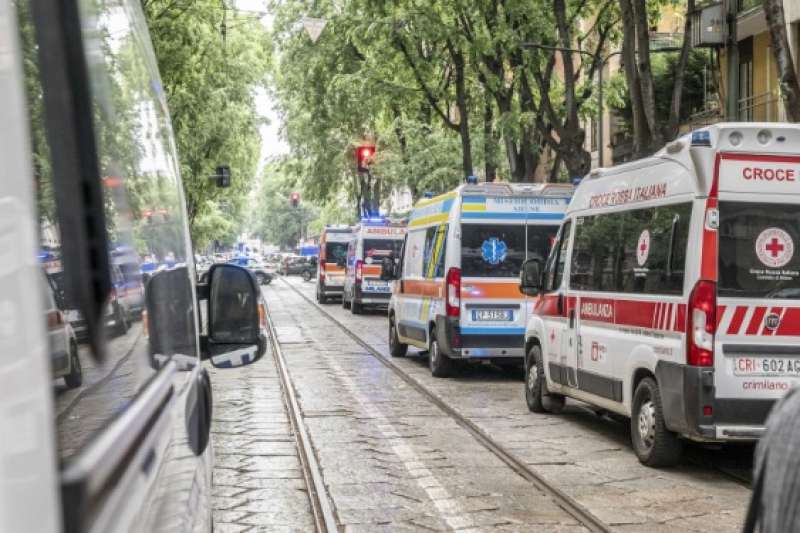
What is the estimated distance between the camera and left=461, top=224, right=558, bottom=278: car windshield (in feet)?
46.8

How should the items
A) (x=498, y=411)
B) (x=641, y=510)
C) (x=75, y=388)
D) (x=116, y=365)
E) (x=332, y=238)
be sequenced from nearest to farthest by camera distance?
(x=75, y=388)
(x=116, y=365)
(x=641, y=510)
(x=498, y=411)
(x=332, y=238)

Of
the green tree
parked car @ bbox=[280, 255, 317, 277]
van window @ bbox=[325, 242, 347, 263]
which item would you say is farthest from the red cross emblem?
parked car @ bbox=[280, 255, 317, 277]

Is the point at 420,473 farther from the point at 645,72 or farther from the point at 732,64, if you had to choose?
the point at 645,72

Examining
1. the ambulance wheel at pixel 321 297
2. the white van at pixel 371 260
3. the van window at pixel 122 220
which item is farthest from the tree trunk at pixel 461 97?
the van window at pixel 122 220

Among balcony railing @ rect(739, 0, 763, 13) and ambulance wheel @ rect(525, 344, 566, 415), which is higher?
balcony railing @ rect(739, 0, 763, 13)

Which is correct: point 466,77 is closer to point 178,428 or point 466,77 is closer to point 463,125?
point 463,125

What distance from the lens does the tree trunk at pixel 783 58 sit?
12.1m

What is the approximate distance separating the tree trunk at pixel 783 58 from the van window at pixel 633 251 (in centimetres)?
320

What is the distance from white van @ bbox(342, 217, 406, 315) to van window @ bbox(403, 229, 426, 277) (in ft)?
41.0

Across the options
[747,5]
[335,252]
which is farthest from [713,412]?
[335,252]

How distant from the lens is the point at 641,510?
707 cm

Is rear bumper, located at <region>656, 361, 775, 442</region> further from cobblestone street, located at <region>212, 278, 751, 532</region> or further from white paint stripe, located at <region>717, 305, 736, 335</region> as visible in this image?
cobblestone street, located at <region>212, 278, 751, 532</region>

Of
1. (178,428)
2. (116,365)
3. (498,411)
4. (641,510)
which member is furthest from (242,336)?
(498,411)

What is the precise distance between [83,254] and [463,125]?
25.3 metres
